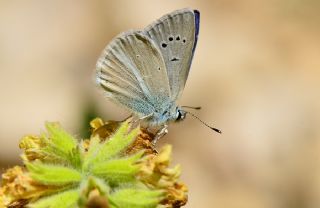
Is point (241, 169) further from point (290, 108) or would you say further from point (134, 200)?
point (134, 200)

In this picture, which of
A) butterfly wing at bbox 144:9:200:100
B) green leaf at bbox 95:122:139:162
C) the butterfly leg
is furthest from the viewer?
butterfly wing at bbox 144:9:200:100

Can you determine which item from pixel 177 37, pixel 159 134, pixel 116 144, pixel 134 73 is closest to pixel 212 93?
pixel 134 73

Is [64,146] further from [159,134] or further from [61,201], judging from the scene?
[159,134]

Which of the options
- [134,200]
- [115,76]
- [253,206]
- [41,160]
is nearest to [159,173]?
[134,200]

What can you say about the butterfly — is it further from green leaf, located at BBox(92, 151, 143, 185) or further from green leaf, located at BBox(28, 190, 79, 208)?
green leaf, located at BBox(28, 190, 79, 208)

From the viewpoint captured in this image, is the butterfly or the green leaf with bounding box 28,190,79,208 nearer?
the green leaf with bounding box 28,190,79,208

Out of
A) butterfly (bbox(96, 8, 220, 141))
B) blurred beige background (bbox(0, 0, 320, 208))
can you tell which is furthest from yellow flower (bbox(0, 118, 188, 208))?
blurred beige background (bbox(0, 0, 320, 208))
